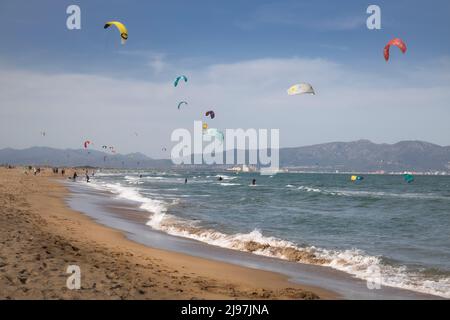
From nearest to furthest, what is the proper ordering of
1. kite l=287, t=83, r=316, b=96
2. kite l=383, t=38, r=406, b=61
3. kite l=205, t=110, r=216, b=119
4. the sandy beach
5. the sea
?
the sandy beach, the sea, kite l=383, t=38, r=406, b=61, kite l=287, t=83, r=316, b=96, kite l=205, t=110, r=216, b=119

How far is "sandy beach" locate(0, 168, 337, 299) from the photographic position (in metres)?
6.81

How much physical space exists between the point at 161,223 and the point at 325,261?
30.4 ft

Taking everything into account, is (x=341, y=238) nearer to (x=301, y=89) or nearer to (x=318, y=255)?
(x=318, y=255)

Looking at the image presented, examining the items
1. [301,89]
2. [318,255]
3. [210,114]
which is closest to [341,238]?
[318,255]

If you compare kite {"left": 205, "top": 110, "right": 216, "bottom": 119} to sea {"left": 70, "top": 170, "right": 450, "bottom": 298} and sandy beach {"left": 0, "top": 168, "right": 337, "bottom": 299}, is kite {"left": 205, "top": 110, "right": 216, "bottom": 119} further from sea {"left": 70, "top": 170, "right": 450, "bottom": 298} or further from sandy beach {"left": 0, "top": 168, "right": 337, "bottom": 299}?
sandy beach {"left": 0, "top": 168, "right": 337, "bottom": 299}

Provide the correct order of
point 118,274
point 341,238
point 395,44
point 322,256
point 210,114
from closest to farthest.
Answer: point 118,274 < point 322,256 < point 341,238 < point 395,44 < point 210,114

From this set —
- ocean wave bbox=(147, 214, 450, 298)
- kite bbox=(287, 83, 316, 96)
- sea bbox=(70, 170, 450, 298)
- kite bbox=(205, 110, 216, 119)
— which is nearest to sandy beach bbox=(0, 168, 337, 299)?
ocean wave bbox=(147, 214, 450, 298)

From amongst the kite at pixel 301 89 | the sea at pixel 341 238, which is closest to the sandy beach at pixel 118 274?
the sea at pixel 341 238

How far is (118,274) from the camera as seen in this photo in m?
8.18

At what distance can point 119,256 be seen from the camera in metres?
10.6

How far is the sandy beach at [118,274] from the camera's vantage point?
6.81 m
